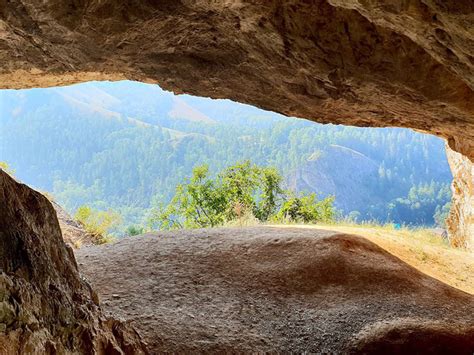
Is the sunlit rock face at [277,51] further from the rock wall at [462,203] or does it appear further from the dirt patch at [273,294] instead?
the rock wall at [462,203]

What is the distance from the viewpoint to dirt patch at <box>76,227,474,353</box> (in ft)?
18.4

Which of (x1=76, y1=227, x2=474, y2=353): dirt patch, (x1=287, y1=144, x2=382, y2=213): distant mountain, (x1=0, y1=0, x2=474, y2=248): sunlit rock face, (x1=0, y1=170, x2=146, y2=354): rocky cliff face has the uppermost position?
(x1=0, y1=0, x2=474, y2=248): sunlit rock face

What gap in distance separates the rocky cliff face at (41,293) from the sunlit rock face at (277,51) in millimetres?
2329

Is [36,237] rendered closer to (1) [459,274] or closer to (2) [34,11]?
(2) [34,11]

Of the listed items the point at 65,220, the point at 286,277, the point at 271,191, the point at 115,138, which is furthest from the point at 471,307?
the point at 115,138

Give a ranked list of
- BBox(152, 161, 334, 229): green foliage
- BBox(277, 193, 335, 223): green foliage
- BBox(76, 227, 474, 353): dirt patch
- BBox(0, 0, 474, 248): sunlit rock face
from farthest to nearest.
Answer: BBox(152, 161, 334, 229): green foliage, BBox(277, 193, 335, 223): green foliage, BBox(76, 227, 474, 353): dirt patch, BBox(0, 0, 474, 248): sunlit rock face

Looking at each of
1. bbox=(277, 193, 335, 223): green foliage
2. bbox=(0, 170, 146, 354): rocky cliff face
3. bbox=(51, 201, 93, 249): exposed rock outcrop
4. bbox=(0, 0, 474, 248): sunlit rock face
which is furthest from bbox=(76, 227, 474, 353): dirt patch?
bbox=(277, 193, 335, 223): green foliage

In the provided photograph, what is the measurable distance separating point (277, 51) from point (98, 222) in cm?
1149

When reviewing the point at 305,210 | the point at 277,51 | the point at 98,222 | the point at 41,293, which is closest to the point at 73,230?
the point at 98,222

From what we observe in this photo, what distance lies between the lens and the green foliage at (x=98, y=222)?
48.8 feet

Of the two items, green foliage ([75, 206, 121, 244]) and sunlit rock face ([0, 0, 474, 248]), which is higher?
sunlit rock face ([0, 0, 474, 248])

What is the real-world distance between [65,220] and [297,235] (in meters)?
8.98

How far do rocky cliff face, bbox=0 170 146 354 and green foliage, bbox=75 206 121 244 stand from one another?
1079 centimetres

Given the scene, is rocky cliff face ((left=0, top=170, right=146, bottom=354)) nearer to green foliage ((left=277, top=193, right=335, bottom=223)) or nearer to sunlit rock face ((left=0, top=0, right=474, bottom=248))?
sunlit rock face ((left=0, top=0, right=474, bottom=248))
